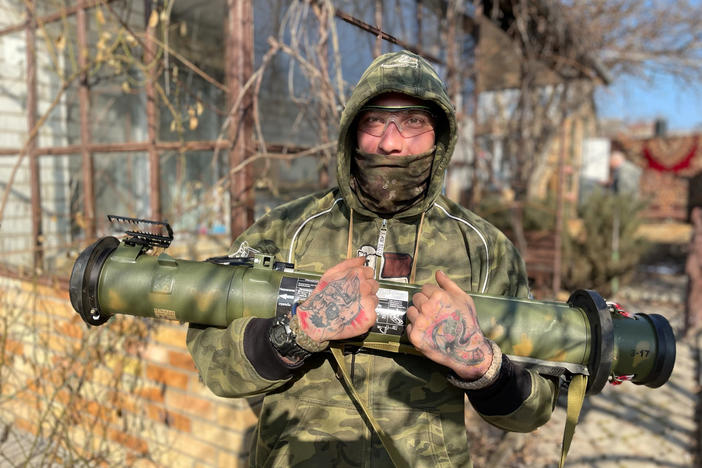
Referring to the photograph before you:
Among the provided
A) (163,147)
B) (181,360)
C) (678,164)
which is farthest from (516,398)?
(678,164)

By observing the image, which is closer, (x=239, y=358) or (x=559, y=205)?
(x=239, y=358)

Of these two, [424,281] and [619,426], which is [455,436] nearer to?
[424,281]

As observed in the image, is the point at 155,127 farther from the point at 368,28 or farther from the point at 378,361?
the point at 378,361

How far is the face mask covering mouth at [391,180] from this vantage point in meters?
1.46

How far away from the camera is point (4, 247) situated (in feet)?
13.2

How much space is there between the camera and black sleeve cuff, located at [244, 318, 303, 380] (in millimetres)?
1230

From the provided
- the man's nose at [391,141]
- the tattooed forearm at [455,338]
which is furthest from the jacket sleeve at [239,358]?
the man's nose at [391,141]

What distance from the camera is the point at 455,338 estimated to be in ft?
3.75

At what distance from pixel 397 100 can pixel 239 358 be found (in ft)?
3.04

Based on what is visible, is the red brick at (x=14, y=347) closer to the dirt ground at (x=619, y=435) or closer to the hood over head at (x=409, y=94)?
the hood over head at (x=409, y=94)

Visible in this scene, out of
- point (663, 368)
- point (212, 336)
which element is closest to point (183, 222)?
point (212, 336)

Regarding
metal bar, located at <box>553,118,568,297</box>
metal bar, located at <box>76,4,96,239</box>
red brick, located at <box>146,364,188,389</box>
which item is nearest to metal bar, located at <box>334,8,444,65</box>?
metal bar, located at <box>76,4,96,239</box>

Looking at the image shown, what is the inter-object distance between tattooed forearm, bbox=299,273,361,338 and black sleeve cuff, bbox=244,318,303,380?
136 millimetres

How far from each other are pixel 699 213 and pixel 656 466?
162 inches
